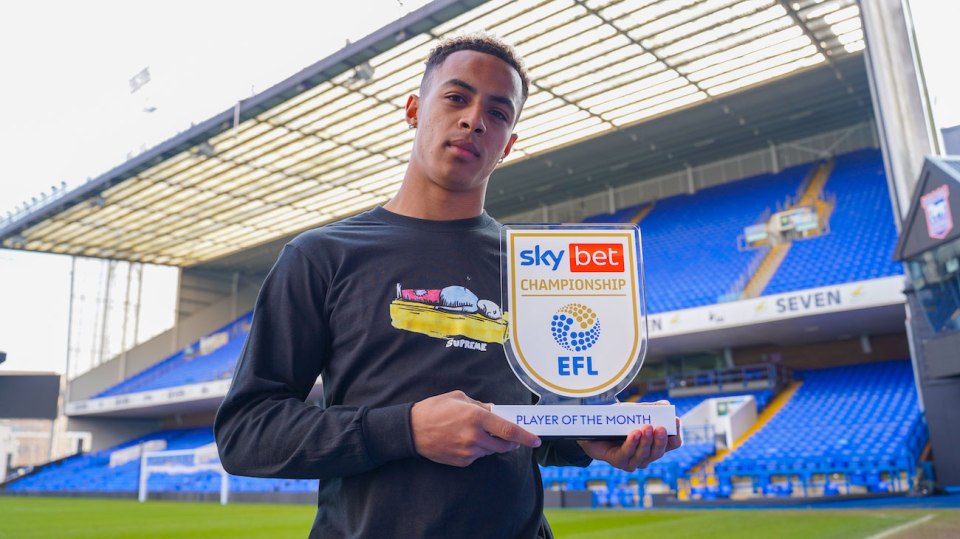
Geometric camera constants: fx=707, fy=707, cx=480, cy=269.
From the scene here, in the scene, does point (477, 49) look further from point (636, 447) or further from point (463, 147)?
point (636, 447)

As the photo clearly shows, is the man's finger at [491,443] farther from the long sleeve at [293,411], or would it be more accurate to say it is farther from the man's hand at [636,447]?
the man's hand at [636,447]

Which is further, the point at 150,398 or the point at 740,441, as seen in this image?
the point at 150,398

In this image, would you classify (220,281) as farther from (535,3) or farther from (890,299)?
(890,299)

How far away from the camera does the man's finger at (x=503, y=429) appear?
1.07 meters

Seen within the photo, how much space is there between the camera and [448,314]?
4.41 ft

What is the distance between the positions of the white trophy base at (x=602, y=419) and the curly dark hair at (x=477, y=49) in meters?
0.72

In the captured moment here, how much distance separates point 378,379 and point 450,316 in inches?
7.0

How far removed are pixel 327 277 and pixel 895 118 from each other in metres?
13.7

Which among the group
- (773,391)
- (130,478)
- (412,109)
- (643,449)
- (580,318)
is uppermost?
(773,391)

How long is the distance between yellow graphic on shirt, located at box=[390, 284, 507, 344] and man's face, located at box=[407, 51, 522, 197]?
0.86ft

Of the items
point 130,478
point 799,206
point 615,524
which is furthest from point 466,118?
point 130,478

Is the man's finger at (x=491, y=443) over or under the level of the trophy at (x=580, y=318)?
under

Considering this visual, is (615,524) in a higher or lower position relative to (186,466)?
lower

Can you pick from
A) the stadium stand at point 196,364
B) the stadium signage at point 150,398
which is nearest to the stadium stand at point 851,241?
the stadium signage at point 150,398
